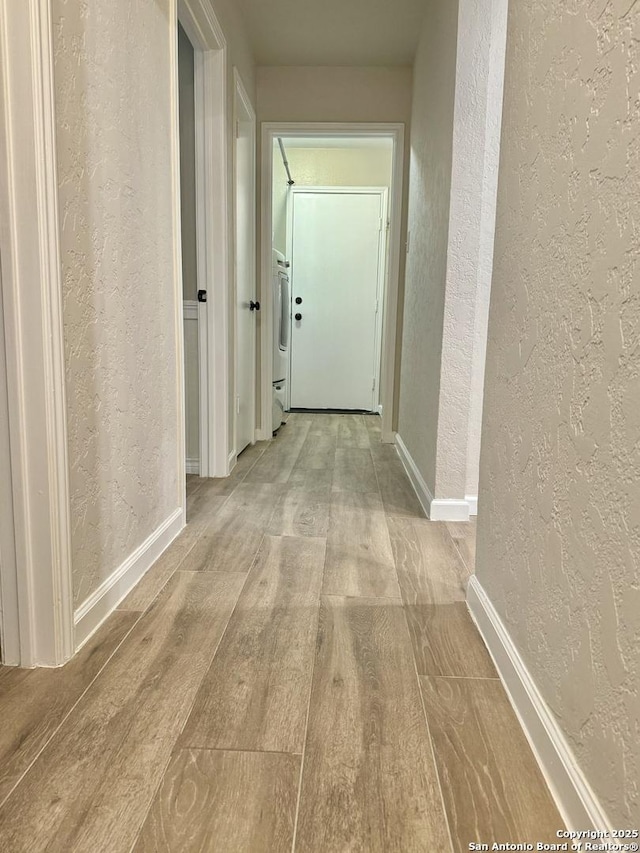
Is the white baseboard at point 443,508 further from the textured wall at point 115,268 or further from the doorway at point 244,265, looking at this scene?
the doorway at point 244,265

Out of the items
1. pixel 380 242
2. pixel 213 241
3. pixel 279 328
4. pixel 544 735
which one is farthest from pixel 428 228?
pixel 380 242

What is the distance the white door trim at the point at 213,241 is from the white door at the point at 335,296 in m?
2.54

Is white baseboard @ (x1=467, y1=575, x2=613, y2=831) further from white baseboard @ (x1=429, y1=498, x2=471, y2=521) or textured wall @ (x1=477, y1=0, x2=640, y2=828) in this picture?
white baseboard @ (x1=429, y1=498, x2=471, y2=521)

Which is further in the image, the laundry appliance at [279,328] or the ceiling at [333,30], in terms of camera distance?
the laundry appliance at [279,328]

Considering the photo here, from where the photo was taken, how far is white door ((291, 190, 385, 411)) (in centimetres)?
520

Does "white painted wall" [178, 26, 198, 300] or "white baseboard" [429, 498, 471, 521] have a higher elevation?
"white painted wall" [178, 26, 198, 300]

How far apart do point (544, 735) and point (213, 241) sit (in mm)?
2373

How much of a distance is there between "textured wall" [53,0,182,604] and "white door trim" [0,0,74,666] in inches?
2.6

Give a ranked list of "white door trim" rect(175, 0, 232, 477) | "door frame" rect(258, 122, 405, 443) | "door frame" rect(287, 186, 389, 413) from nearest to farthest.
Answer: "white door trim" rect(175, 0, 232, 477)
"door frame" rect(258, 122, 405, 443)
"door frame" rect(287, 186, 389, 413)

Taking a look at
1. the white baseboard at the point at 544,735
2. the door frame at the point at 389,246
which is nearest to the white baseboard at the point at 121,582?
the white baseboard at the point at 544,735

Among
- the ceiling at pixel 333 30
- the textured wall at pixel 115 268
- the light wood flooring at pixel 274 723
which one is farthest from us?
the ceiling at pixel 333 30

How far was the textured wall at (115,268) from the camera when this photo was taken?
1.22 metres

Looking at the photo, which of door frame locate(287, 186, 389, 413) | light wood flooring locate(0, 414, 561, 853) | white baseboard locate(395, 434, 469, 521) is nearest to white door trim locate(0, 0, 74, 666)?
light wood flooring locate(0, 414, 561, 853)

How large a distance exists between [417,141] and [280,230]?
1.90 m
